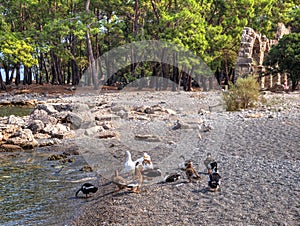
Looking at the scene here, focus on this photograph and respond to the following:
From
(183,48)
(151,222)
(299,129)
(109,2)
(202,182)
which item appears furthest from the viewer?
(109,2)

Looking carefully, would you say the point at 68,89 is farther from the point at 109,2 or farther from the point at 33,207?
the point at 33,207

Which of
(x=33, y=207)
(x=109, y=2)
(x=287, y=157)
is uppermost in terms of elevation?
(x=109, y=2)

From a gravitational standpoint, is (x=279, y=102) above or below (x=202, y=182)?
above

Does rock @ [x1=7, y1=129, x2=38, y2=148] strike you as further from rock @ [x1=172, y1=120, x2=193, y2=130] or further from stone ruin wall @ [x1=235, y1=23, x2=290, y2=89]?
stone ruin wall @ [x1=235, y1=23, x2=290, y2=89]

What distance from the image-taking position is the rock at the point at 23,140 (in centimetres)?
1397

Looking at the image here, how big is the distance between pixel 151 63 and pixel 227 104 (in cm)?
2149

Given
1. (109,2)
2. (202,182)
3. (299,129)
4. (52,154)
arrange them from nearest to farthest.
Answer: (202,182) → (52,154) → (299,129) → (109,2)

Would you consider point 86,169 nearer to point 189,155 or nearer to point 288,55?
point 189,155

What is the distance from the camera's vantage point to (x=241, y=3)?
4078 centimetres

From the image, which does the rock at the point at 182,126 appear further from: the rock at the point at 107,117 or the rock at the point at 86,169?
the rock at the point at 86,169

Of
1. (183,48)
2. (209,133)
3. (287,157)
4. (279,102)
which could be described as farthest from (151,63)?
(287,157)

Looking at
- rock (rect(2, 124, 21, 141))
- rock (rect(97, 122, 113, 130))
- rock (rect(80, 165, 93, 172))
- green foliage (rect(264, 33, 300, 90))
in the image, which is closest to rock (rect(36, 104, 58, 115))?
rock (rect(97, 122, 113, 130))

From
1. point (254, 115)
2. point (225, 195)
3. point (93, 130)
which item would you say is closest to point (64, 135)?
point (93, 130)

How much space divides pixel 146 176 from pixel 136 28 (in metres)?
32.1
